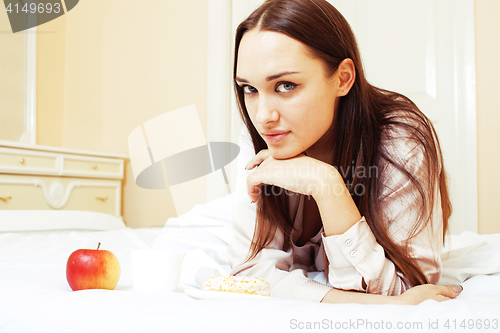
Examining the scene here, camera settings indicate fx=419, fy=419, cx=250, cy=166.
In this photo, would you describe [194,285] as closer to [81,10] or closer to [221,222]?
[221,222]

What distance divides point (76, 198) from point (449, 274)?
2.34 meters

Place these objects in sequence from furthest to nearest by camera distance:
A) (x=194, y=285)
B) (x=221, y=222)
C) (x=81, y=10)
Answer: (x=81, y=10) < (x=221, y=222) < (x=194, y=285)

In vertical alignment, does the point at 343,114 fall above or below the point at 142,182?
above

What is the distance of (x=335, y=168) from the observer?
33.7 inches

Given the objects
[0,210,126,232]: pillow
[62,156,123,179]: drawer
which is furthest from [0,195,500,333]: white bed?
[62,156,123,179]: drawer

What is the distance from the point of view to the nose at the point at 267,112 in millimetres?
794

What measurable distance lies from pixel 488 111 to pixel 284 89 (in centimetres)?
201

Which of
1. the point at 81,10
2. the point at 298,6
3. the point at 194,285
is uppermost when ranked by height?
the point at 81,10

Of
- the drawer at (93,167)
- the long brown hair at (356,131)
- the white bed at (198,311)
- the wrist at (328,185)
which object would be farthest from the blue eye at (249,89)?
the drawer at (93,167)

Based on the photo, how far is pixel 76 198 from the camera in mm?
2691

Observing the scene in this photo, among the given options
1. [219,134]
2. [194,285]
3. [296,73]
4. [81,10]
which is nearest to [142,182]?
[219,134]

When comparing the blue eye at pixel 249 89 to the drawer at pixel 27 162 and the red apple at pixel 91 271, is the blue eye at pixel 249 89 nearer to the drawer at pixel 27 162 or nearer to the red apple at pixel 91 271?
the red apple at pixel 91 271

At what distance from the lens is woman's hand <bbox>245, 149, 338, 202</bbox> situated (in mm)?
793

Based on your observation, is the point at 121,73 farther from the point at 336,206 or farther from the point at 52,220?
the point at 336,206
